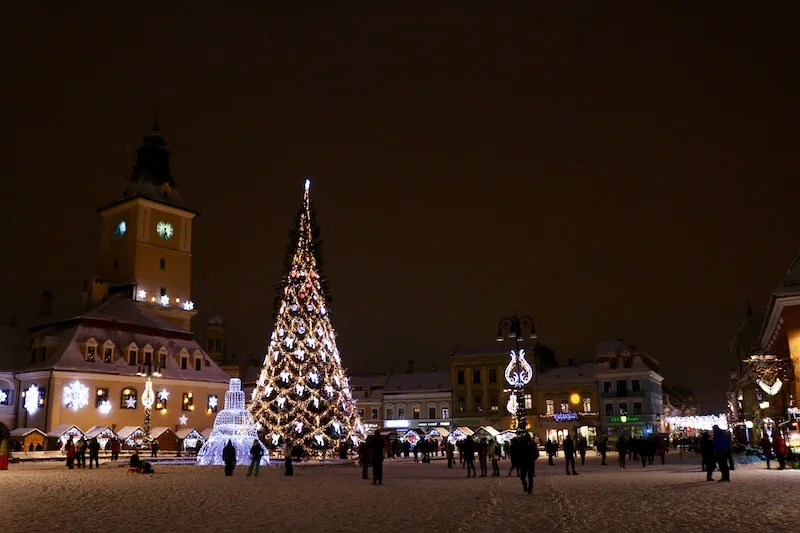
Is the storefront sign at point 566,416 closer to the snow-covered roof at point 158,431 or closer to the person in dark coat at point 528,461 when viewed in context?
the snow-covered roof at point 158,431

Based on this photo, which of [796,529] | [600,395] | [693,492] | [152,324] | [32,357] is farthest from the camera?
[600,395]

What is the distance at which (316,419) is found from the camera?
38000mm

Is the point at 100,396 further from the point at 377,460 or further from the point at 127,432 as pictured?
the point at 377,460

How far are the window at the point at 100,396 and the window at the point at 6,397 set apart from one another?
18.9 ft

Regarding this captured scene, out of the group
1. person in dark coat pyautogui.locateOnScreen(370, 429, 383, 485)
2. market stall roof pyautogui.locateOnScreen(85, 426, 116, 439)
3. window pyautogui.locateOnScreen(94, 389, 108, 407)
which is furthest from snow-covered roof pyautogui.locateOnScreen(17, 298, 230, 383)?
person in dark coat pyautogui.locateOnScreen(370, 429, 383, 485)

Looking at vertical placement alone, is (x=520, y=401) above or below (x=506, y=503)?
above

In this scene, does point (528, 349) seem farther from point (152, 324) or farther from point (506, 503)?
point (506, 503)

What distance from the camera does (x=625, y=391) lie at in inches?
2891

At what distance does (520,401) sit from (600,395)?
4635 centimetres

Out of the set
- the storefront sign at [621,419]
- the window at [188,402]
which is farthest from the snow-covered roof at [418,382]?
the window at [188,402]

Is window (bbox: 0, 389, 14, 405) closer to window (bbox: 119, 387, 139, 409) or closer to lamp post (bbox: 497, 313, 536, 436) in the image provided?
window (bbox: 119, 387, 139, 409)

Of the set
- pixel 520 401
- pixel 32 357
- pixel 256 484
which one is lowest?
pixel 256 484

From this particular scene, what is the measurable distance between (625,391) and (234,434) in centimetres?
4824

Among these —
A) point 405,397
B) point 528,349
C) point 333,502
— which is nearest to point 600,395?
point 528,349
